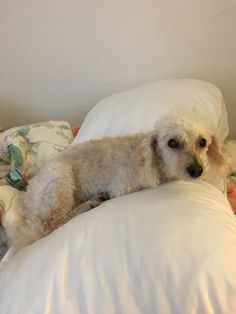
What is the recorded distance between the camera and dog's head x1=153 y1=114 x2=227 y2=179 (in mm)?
1071

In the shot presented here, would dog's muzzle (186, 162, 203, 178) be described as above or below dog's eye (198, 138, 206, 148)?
below

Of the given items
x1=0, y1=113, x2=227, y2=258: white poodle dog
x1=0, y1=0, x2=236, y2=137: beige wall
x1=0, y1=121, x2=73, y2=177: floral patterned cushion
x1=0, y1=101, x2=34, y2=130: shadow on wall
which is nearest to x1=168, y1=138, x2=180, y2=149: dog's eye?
x1=0, y1=113, x2=227, y2=258: white poodle dog

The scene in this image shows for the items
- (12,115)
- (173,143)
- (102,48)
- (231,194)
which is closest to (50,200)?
(173,143)

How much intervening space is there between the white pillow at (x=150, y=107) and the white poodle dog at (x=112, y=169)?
21 cm

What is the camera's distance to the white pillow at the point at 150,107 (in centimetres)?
145

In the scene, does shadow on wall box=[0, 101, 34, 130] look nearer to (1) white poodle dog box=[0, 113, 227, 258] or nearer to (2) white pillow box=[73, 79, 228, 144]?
(2) white pillow box=[73, 79, 228, 144]

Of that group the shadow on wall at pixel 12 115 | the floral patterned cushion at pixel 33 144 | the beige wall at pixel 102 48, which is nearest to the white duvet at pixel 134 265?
the floral patterned cushion at pixel 33 144

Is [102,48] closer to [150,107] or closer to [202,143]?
[150,107]

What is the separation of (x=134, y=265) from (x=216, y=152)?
1.63 ft

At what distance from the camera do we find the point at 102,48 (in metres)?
1.88

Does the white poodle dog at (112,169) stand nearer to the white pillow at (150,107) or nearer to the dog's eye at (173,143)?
the dog's eye at (173,143)

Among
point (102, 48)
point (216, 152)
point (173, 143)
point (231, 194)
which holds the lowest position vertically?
point (231, 194)

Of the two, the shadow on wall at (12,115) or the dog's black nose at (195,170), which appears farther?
the shadow on wall at (12,115)

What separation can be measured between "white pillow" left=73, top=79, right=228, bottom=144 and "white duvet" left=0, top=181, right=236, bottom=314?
0.55m
